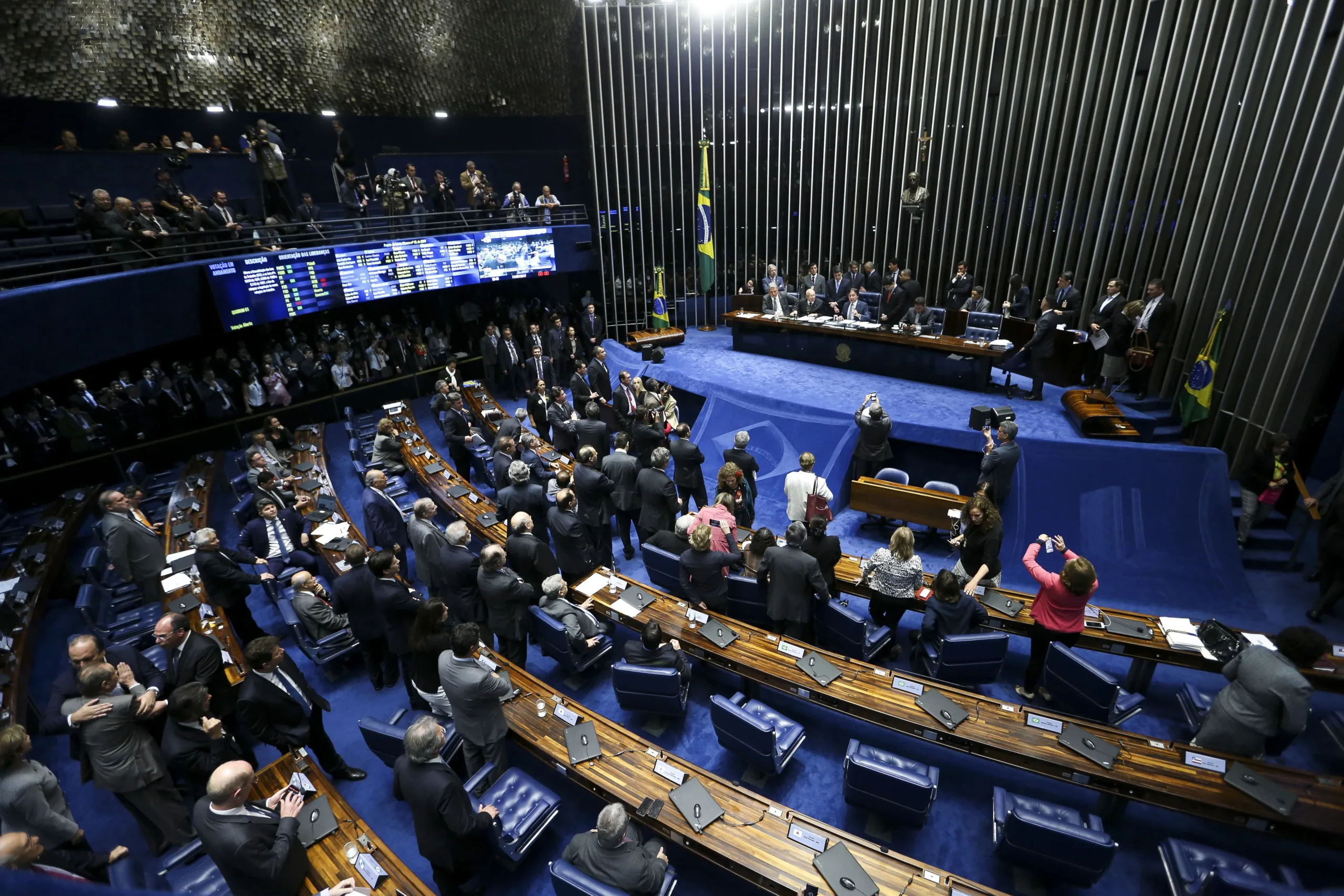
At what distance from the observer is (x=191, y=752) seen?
373cm

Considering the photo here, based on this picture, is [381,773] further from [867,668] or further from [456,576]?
[867,668]

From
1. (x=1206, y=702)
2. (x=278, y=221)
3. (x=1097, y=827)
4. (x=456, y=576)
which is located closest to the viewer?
(x=1097, y=827)

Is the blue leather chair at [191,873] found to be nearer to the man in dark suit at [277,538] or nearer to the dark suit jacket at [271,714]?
the dark suit jacket at [271,714]

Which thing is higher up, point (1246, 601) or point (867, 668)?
point (867, 668)

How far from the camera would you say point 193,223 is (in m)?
9.41

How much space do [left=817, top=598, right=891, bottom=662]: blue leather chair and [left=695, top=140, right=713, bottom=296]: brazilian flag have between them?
1136 cm

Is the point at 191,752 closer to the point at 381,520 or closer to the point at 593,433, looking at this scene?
the point at 381,520

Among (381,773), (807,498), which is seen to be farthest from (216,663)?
(807,498)

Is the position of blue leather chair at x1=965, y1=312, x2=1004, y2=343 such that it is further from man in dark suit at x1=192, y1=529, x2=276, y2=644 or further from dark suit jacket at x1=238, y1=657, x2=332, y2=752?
man in dark suit at x1=192, y1=529, x2=276, y2=644

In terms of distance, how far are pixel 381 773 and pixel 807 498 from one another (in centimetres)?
452

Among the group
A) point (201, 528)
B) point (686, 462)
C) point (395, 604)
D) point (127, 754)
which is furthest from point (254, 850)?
point (201, 528)

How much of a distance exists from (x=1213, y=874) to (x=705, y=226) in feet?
45.6

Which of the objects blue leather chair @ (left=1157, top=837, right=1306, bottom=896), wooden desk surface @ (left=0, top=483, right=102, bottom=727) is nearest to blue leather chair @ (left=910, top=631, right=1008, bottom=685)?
blue leather chair @ (left=1157, top=837, right=1306, bottom=896)

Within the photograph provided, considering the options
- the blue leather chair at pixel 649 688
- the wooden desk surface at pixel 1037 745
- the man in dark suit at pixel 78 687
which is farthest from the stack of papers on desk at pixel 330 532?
the wooden desk surface at pixel 1037 745
